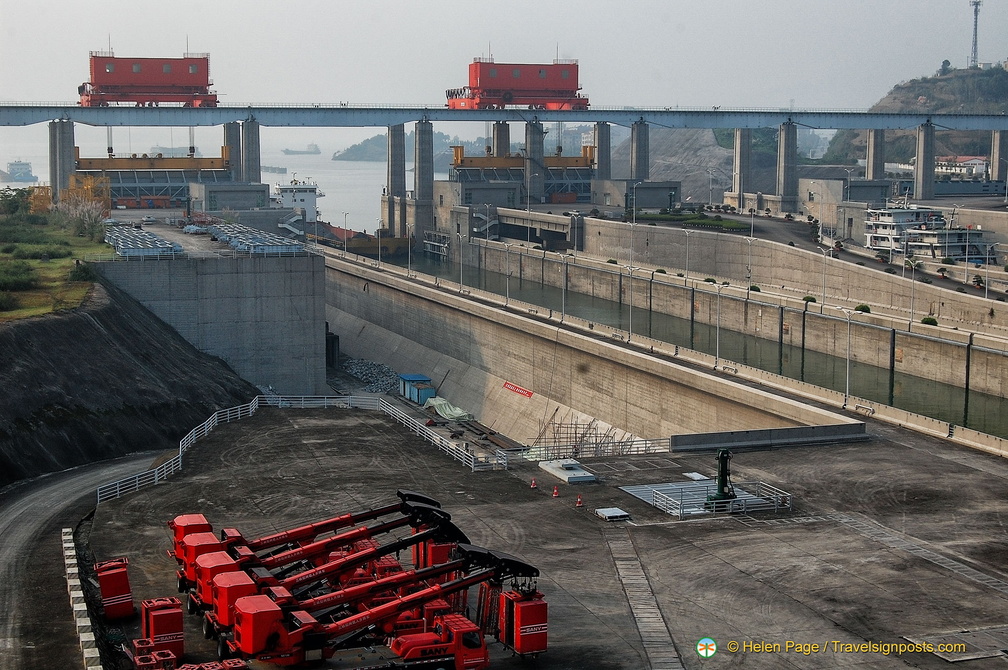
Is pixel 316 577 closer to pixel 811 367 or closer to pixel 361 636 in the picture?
pixel 361 636

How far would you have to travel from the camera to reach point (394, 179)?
13738 cm

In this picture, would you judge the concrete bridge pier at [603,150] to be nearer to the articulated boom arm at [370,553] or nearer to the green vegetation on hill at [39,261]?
the green vegetation on hill at [39,261]

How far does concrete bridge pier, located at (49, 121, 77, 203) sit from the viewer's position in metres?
114

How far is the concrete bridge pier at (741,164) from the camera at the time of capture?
131m

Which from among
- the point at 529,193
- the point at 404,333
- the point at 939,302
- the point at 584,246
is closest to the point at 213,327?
the point at 404,333

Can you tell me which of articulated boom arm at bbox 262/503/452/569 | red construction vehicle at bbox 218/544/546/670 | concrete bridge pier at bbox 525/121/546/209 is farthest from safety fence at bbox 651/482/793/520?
concrete bridge pier at bbox 525/121/546/209

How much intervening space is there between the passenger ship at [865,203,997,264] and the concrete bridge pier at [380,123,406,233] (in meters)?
55.6

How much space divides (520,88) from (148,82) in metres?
38.8

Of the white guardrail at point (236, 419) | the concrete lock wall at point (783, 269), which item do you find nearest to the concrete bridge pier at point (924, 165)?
the concrete lock wall at point (783, 269)

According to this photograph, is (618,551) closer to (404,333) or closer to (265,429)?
(265,429)

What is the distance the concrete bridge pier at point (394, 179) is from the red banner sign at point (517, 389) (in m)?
64.8

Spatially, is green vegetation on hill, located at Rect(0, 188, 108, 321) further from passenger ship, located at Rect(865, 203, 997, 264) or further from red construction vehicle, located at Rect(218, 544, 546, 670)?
passenger ship, located at Rect(865, 203, 997, 264)

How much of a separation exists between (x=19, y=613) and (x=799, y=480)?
2073 cm

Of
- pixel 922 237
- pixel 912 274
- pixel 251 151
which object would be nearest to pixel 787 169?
pixel 922 237
